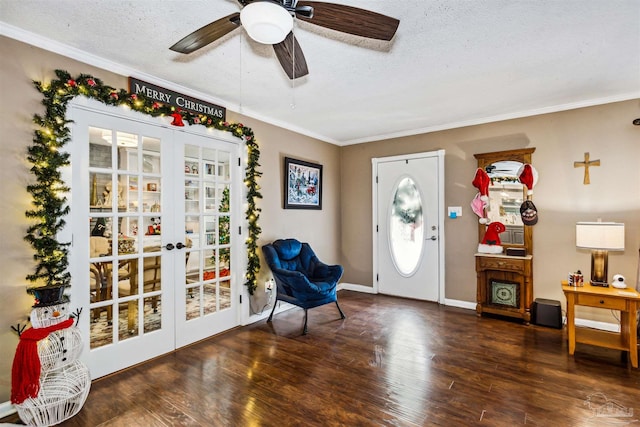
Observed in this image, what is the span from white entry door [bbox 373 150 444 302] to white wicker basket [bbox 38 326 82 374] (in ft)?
12.9

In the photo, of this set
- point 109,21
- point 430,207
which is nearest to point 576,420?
point 430,207

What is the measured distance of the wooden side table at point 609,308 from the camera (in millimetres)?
A: 2674

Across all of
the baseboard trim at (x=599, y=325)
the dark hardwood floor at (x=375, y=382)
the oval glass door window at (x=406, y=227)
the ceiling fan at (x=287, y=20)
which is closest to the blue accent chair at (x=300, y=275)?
the dark hardwood floor at (x=375, y=382)

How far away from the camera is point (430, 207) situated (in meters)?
4.63

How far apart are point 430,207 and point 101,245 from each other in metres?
3.97

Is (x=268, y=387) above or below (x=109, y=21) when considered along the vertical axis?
below

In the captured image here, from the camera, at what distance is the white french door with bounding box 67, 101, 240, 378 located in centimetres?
250

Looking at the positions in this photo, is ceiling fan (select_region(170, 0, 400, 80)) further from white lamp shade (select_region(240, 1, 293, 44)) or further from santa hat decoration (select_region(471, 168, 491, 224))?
santa hat decoration (select_region(471, 168, 491, 224))

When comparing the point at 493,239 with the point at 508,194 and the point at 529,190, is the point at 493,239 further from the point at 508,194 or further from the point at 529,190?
the point at 529,190

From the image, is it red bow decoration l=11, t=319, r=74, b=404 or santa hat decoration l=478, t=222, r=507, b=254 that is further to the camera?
santa hat decoration l=478, t=222, r=507, b=254

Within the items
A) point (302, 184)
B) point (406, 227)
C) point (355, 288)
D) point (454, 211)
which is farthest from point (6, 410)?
point (454, 211)

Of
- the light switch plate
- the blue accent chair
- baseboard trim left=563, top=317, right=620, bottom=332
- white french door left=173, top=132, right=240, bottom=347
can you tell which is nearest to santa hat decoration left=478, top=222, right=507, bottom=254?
the light switch plate

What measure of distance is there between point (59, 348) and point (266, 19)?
2418 mm

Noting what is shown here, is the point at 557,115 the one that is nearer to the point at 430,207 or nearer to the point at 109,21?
the point at 430,207
